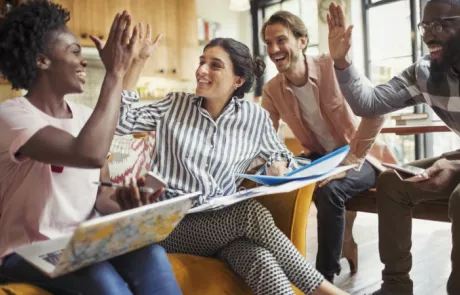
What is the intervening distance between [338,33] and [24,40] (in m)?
1.07

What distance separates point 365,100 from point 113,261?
116 cm

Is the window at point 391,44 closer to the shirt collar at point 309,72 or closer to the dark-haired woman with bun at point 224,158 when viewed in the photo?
the shirt collar at point 309,72

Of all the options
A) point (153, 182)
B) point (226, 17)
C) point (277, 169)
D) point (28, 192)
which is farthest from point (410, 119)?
point (226, 17)

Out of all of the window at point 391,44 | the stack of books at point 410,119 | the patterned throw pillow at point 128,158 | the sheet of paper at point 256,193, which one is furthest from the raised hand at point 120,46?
the window at point 391,44

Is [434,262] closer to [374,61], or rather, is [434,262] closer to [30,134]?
[30,134]

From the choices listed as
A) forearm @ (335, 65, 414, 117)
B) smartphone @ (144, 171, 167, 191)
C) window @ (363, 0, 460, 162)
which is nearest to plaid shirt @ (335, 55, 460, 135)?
forearm @ (335, 65, 414, 117)

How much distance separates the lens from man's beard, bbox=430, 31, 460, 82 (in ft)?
5.23

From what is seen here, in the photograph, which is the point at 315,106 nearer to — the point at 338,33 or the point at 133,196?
the point at 338,33

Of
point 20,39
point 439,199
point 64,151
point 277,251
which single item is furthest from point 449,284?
point 20,39

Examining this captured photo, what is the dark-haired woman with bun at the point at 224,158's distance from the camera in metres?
1.32

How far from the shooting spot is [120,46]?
3.30ft

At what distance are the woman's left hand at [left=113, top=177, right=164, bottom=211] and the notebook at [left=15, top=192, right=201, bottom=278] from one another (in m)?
0.12

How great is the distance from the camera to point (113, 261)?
3.60 ft

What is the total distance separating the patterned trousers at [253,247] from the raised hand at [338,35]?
70cm
